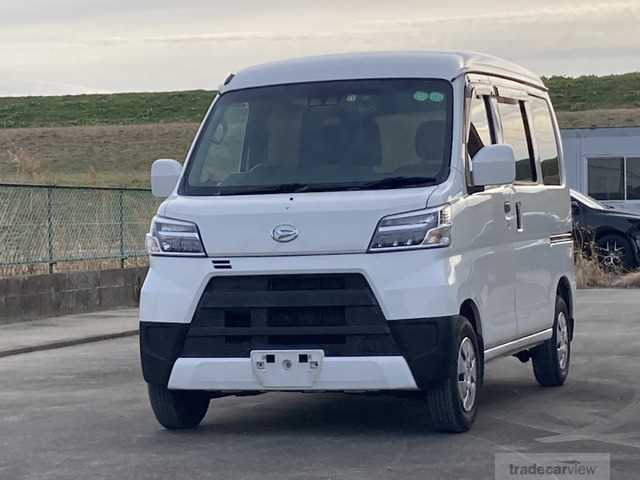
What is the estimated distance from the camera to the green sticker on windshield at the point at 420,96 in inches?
380

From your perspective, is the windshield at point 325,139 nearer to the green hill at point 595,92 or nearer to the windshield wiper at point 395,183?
the windshield wiper at point 395,183

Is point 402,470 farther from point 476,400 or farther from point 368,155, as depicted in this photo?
point 368,155

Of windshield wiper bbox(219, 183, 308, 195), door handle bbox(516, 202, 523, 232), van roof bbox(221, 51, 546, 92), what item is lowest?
door handle bbox(516, 202, 523, 232)

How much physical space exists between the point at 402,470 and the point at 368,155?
2.24 metres

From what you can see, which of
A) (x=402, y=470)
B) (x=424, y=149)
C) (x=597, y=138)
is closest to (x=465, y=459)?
(x=402, y=470)

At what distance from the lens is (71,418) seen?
1039cm

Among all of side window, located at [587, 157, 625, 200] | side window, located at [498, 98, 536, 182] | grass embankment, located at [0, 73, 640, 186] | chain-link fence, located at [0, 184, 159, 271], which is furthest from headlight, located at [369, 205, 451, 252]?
grass embankment, located at [0, 73, 640, 186]

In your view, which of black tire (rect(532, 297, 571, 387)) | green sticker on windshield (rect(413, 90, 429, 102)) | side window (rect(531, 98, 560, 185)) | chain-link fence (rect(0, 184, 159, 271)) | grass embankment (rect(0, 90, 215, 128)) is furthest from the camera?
grass embankment (rect(0, 90, 215, 128))

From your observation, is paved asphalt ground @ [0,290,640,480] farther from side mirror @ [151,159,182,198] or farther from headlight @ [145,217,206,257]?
side mirror @ [151,159,182,198]

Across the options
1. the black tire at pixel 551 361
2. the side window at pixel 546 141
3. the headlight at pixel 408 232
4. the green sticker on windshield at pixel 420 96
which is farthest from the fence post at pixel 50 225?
the headlight at pixel 408 232

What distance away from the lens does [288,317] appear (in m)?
8.85

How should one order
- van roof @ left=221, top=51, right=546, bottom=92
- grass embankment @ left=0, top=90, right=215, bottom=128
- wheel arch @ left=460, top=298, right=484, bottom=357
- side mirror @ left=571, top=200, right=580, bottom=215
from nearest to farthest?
wheel arch @ left=460, top=298, right=484, bottom=357 → van roof @ left=221, top=51, right=546, bottom=92 → side mirror @ left=571, top=200, right=580, bottom=215 → grass embankment @ left=0, top=90, right=215, bottom=128

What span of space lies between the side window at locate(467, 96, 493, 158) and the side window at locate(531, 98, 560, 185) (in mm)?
1576

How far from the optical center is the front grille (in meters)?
8.73
